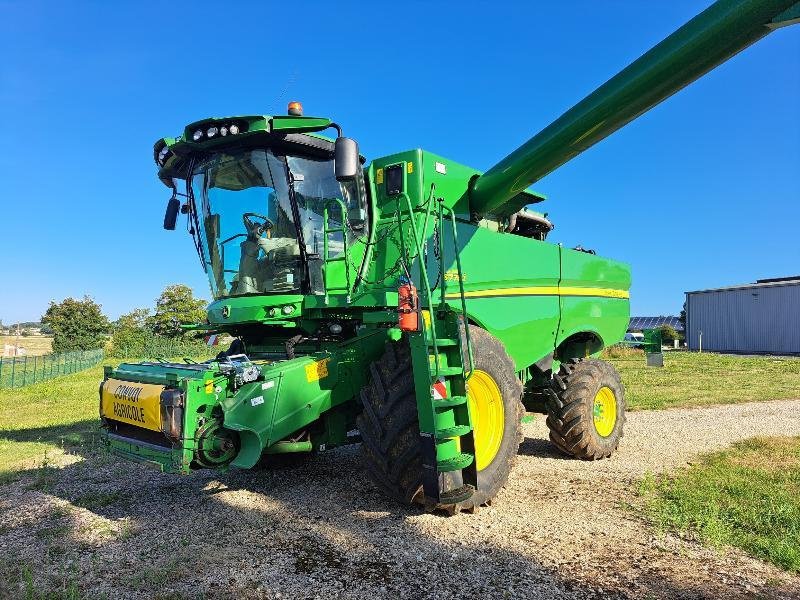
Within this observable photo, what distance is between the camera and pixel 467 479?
4504 mm

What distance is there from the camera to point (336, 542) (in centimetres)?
418

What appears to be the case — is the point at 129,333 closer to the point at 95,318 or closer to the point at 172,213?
the point at 95,318

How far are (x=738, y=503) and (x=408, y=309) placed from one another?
3.29m

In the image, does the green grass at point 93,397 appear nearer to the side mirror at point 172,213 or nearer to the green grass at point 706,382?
the green grass at point 706,382

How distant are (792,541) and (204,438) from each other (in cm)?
421

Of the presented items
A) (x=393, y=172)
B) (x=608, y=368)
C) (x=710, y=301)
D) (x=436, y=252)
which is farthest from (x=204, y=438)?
(x=710, y=301)

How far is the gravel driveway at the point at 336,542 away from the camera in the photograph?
3473mm

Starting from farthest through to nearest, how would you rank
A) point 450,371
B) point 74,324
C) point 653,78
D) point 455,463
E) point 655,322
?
point 655,322 → point 74,324 → point 450,371 → point 455,463 → point 653,78

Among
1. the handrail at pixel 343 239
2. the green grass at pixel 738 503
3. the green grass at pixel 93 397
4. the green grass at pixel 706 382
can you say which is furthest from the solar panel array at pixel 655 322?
the handrail at pixel 343 239

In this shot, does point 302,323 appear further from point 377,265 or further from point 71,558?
point 71,558

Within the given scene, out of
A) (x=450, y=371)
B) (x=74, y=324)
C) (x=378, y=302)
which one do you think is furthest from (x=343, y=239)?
(x=74, y=324)

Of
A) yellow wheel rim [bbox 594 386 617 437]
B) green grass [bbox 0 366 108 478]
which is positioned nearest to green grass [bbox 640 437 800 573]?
yellow wheel rim [bbox 594 386 617 437]

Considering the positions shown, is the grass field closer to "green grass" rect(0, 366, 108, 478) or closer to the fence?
the fence

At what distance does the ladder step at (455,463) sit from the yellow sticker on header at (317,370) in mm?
1270
